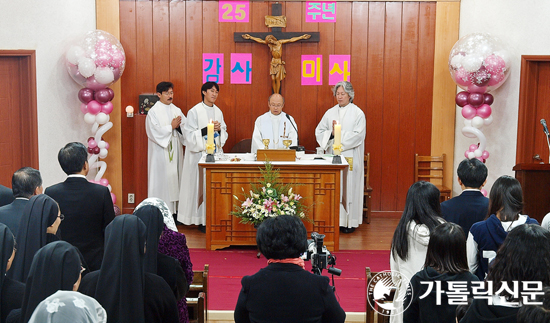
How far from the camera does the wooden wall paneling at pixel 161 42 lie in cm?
785

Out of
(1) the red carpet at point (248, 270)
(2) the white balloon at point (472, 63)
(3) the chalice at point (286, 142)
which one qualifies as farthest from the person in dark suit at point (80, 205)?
(2) the white balloon at point (472, 63)

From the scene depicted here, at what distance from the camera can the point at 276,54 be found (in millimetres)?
7777

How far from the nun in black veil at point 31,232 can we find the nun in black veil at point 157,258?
0.55 m

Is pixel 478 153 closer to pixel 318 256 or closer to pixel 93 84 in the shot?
pixel 318 256

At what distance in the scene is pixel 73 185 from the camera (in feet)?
12.5

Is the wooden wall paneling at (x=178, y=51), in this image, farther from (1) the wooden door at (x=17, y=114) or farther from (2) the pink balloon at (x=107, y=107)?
(1) the wooden door at (x=17, y=114)

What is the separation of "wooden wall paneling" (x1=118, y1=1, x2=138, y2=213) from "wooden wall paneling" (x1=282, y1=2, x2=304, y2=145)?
1869 mm

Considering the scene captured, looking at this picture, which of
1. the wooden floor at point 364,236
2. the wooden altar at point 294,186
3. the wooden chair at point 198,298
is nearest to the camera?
the wooden chair at point 198,298

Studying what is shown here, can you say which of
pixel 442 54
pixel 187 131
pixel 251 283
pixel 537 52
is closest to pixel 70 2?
pixel 187 131

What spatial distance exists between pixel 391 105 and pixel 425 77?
0.59 m

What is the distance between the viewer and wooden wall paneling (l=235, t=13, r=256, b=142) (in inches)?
313

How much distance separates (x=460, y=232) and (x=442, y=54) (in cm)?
590

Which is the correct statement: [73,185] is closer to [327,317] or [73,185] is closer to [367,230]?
[327,317]

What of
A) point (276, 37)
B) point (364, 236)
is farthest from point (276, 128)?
point (364, 236)
